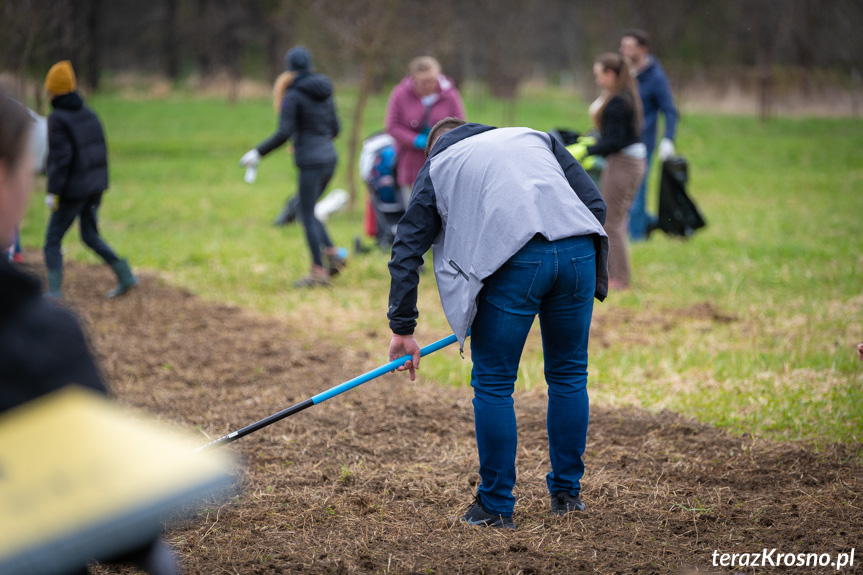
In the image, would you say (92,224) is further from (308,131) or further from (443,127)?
(443,127)

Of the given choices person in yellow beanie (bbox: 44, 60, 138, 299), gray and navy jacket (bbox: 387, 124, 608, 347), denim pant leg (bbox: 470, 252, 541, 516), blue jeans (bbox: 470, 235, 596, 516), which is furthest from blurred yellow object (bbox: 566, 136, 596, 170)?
person in yellow beanie (bbox: 44, 60, 138, 299)

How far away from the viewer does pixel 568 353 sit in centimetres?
317

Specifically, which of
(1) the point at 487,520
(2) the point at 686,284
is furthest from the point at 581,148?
(1) the point at 487,520

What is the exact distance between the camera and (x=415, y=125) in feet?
26.1

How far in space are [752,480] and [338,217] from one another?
894cm

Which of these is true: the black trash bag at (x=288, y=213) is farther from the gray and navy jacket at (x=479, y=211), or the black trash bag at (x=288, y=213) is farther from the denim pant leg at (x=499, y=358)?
the denim pant leg at (x=499, y=358)

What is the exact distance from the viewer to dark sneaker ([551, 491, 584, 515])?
11.2 feet

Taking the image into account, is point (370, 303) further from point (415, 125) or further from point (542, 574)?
point (542, 574)

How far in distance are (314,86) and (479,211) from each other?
4.97 metres

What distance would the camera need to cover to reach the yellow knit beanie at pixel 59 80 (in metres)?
6.66

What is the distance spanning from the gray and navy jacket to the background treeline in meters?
9.13

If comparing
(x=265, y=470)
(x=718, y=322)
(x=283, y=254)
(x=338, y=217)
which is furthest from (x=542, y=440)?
(x=338, y=217)

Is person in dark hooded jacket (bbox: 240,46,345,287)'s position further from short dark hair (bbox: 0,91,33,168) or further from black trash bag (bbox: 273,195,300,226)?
short dark hair (bbox: 0,91,33,168)
